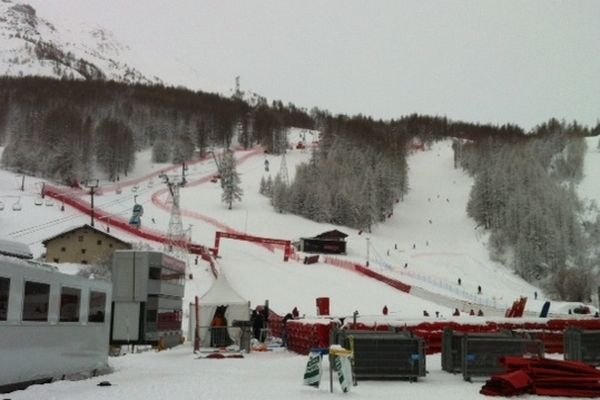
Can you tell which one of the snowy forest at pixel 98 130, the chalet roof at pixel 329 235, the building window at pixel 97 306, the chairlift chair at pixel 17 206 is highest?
the snowy forest at pixel 98 130

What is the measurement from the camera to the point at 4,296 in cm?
1223

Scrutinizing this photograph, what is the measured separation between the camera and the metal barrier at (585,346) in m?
16.5

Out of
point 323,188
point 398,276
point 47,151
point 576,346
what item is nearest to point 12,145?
point 47,151

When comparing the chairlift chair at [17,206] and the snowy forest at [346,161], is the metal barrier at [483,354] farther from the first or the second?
the chairlift chair at [17,206]

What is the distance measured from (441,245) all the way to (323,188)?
73.5 feet

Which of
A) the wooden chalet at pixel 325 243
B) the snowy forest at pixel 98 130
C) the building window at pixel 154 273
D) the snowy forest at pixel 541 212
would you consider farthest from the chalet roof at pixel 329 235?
the snowy forest at pixel 98 130

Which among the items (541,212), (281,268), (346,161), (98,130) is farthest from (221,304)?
(98,130)

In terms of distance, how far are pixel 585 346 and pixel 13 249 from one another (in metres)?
13.3

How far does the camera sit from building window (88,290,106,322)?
54.2ft

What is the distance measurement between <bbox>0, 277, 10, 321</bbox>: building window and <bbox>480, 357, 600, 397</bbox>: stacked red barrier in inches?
347

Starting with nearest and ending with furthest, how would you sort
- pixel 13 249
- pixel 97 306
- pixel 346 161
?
pixel 13 249 < pixel 97 306 < pixel 346 161

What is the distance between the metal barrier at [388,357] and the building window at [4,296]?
689cm

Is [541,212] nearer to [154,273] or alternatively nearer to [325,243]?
[325,243]

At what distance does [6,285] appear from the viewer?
12258mm
